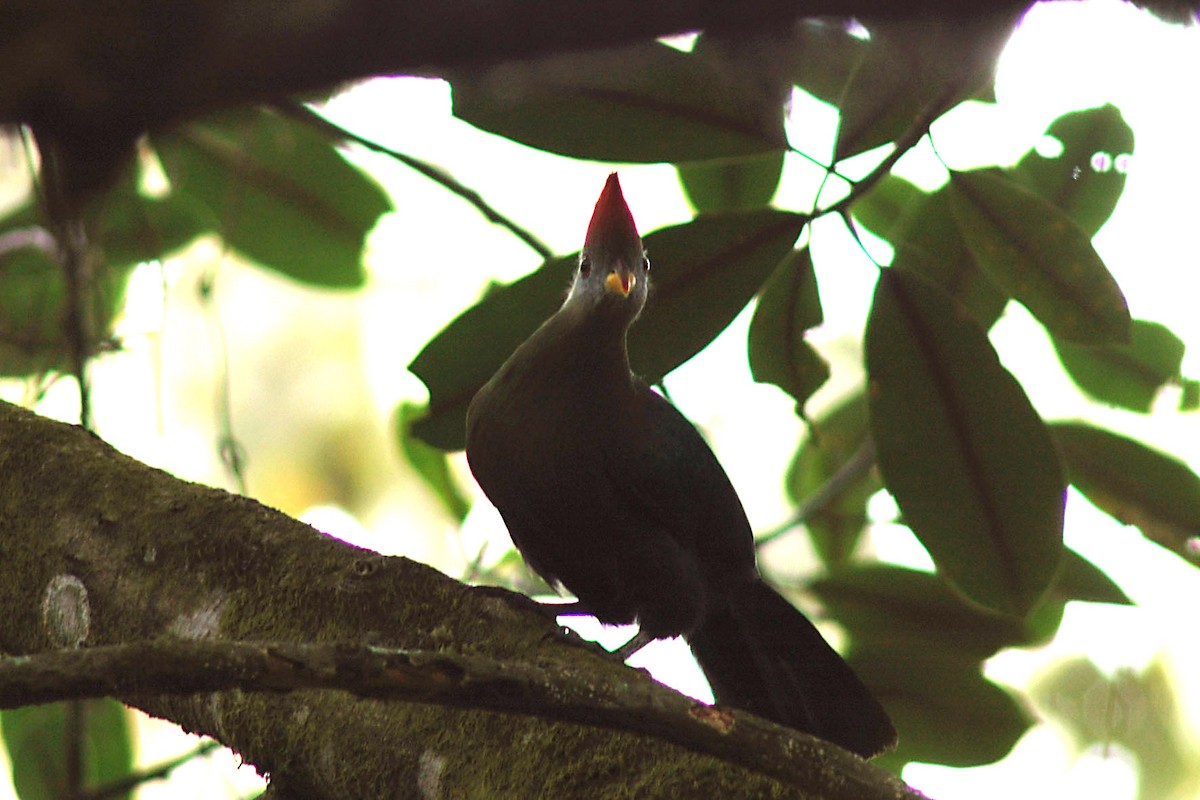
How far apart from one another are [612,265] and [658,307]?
0.64 feet

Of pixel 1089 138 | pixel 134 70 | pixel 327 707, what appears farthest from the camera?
pixel 1089 138

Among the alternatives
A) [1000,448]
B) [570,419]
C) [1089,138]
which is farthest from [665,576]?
[1089,138]

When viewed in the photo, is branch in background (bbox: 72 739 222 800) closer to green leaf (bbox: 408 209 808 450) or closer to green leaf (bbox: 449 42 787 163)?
green leaf (bbox: 408 209 808 450)

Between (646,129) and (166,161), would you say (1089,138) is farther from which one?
(166,161)

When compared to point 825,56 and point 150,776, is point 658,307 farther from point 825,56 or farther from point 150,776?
point 150,776

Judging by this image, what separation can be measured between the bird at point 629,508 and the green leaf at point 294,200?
0.76 m

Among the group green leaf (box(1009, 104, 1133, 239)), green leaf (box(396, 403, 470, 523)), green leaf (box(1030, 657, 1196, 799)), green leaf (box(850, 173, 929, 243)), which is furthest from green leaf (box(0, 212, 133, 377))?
green leaf (box(1030, 657, 1196, 799))

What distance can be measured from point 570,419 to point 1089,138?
118 centimetres

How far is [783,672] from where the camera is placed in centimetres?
228

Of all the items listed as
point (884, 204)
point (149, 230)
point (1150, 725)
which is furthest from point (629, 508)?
point (1150, 725)

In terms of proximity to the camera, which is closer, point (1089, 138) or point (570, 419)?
point (570, 419)

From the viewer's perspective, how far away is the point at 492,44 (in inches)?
18.5

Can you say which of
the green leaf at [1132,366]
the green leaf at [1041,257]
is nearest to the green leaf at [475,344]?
the green leaf at [1041,257]

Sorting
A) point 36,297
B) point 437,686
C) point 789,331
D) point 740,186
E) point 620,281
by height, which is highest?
point 36,297
